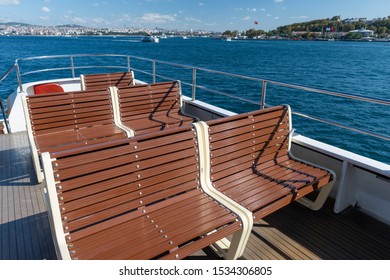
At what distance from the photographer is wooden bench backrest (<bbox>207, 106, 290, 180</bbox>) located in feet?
8.31

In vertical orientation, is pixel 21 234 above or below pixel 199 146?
below

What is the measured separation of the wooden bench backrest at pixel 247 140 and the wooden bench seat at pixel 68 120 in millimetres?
1626

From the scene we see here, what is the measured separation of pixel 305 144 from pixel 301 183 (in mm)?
781

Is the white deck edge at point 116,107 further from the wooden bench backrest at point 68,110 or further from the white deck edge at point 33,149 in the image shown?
the white deck edge at point 33,149

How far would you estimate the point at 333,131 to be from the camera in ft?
43.2

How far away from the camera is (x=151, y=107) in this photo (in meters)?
4.45

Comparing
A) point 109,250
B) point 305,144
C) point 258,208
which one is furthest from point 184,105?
point 109,250

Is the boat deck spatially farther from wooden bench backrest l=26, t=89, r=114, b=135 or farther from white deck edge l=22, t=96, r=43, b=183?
wooden bench backrest l=26, t=89, r=114, b=135

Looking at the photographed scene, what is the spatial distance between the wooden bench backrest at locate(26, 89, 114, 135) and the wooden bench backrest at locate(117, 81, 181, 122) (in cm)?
24

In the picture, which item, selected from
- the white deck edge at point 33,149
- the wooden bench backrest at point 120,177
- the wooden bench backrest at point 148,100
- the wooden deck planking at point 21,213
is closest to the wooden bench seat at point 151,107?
the wooden bench backrest at point 148,100

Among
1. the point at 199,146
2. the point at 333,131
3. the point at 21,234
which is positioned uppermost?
the point at 199,146

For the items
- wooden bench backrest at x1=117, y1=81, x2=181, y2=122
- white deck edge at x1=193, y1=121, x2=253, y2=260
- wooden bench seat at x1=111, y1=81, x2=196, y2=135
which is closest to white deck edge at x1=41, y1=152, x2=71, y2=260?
white deck edge at x1=193, y1=121, x2=253, y2=260

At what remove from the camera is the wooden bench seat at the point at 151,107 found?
408 centimetres

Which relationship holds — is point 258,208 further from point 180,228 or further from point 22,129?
point 22,129
